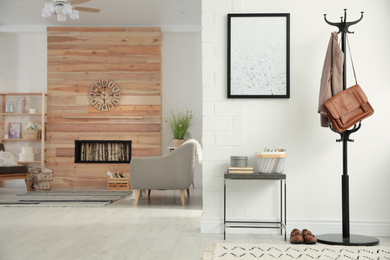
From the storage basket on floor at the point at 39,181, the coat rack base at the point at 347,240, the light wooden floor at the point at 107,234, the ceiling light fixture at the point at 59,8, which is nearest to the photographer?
the light wooden floor at the point at 107,234

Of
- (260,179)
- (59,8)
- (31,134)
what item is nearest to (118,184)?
(31,134)

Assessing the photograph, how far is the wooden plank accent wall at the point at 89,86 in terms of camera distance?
906cm

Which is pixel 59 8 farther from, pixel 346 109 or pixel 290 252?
pixel 290 252

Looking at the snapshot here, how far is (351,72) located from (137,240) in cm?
225

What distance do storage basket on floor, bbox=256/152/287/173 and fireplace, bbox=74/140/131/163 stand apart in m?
5.49

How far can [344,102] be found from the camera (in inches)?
146

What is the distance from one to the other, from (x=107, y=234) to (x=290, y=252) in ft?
5.18

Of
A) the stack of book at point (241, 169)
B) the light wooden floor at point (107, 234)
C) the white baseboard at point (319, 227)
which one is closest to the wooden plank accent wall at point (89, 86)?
the light wooden floor at point (107, 234)

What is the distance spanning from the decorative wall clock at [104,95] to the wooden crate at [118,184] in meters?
1.39

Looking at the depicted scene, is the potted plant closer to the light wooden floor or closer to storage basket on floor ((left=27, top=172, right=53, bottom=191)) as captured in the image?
storage basket on floor ((left=27, top=172, right=53, bottom=191))

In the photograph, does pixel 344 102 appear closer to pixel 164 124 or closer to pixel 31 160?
pixel 164 124

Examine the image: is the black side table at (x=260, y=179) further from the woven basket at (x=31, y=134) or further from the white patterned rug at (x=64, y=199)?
the woven basket at (x=31, y=134)

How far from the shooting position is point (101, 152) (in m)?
9.25

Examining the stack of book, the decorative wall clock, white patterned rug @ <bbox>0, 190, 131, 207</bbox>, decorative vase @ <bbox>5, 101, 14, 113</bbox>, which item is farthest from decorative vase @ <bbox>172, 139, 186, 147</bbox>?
the stack of book
